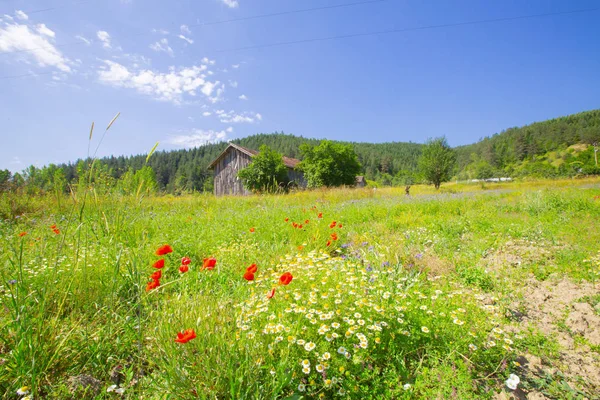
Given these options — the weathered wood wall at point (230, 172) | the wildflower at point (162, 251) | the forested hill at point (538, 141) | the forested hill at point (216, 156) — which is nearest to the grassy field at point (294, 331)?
the wildflower at point (162, 251)

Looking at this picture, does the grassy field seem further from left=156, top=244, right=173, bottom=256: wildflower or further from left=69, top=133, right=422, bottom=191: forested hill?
left=69, top=133, right=422, bottom=191: forested hill

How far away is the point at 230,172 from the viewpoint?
24625 millimetres

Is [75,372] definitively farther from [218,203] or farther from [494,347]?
[218,203]

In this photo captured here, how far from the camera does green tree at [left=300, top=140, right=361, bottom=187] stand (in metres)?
24.5

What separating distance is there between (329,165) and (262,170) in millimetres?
6870

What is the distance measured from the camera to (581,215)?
20.3 ft

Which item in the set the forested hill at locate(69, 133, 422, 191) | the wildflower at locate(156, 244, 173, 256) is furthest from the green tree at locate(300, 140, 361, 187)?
the forested hill at locate(69, 133, 422, 191)

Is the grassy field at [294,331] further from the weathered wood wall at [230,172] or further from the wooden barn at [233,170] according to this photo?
the weathered wood wall at [230,172]

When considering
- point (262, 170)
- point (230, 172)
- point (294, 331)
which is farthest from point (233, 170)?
point (294, 331)

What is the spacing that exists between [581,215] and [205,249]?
8.52 meters

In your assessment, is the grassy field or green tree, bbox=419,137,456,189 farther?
green tree, bbox=419,137,456,189

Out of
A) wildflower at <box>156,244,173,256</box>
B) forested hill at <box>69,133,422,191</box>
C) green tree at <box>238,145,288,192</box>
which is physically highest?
forested hill at <box>69,133,422,191</box>

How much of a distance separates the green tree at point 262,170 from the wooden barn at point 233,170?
1.18 m

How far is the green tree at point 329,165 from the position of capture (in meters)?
24.5
